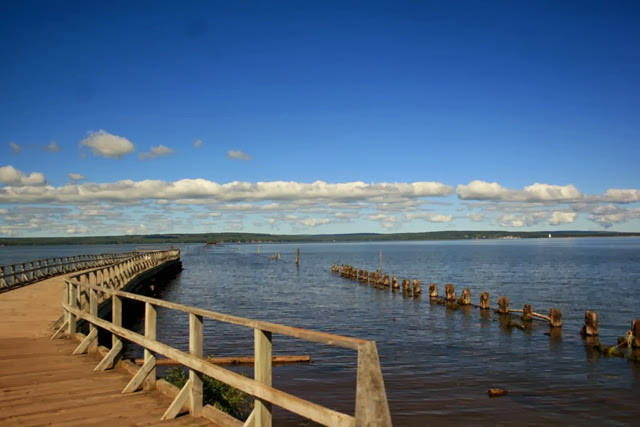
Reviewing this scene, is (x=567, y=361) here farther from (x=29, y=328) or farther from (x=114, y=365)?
(x=29, y=328)

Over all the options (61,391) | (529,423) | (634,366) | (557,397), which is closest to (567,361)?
(634,366)

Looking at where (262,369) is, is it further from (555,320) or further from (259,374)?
(555,320)

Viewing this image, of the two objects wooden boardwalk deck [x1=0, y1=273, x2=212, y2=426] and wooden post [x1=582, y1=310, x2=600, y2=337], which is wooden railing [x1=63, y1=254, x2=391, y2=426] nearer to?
wooden boardwalk deck [x1=0, y1=273, x2=212, y2=426]

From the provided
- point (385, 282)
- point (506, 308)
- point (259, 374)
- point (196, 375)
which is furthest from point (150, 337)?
point (385, 282)

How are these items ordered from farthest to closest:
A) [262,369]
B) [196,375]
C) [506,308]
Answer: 1. [506,308]
2. [196,375]
3. [262,369]

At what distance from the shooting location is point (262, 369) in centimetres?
492

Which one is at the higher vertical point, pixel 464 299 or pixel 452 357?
pixel 464 299

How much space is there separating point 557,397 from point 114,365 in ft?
35.6

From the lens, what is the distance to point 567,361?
17828mm

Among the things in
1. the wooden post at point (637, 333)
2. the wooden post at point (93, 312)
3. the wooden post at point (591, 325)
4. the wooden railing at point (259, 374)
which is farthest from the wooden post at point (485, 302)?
the wooden railing at point (259, 374)

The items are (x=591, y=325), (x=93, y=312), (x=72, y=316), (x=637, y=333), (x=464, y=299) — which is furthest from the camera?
(x=464, y=299)

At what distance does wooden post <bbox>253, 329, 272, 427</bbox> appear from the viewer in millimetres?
4930

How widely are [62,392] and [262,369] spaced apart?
4073mm

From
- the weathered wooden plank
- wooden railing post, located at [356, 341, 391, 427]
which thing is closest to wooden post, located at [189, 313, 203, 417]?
the weathered wooden plank
